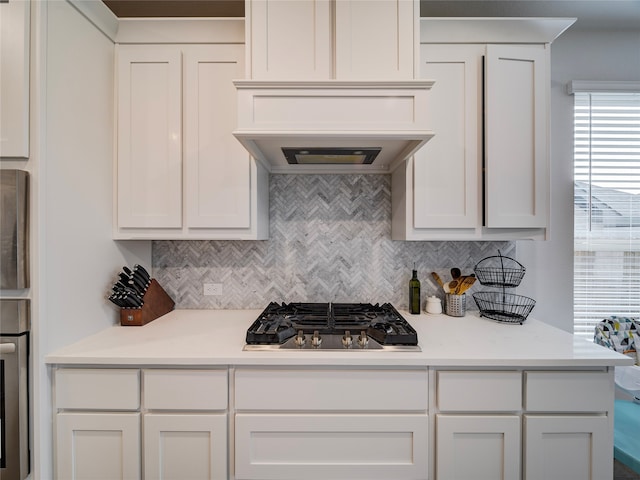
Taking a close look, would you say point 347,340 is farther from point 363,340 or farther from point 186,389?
point 186,389


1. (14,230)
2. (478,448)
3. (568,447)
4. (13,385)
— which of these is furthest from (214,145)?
(568,447)

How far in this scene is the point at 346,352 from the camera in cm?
126

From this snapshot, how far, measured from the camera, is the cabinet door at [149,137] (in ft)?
5.24

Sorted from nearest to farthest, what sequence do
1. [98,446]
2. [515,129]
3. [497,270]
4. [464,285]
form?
[98,446]
[515,129]
[464,285]
[497,270]

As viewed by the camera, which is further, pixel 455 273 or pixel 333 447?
pixel 455 273

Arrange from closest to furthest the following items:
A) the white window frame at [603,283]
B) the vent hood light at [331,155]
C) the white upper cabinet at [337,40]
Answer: the white upper cabinet at [337,40], the vent hood light at [331,155], the white window frame at [603,283]

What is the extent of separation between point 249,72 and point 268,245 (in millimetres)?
967

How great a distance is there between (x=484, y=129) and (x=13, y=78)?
2.02m

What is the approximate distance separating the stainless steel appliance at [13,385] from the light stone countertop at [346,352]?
0.10 m

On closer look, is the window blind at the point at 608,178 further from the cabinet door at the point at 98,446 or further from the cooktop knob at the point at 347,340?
the cabinet door at the point at 98,446

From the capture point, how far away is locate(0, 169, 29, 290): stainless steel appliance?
115 cm

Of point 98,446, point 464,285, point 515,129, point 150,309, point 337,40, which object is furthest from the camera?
point 464,285

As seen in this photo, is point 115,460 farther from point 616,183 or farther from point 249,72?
point 616,183

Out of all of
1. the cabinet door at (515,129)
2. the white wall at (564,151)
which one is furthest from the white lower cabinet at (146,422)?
the white wall at (564,151)
